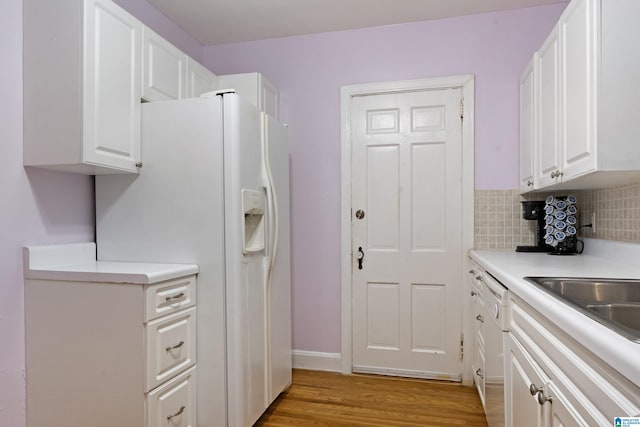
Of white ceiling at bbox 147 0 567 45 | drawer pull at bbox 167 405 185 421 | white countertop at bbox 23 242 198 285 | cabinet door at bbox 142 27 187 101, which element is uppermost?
white ceiling at bbox 147 0 567 45

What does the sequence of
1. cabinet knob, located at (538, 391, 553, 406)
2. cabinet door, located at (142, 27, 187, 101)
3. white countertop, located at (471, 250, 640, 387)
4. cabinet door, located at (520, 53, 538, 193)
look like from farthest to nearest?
cabinet door, located at (520, 53, 538, 193) → cabinet door, located at (142, 27, 187, 101) → cabinet knob, located at (538, 391, 553, 406) → white countertop, located at (471, 250, 640, 387)

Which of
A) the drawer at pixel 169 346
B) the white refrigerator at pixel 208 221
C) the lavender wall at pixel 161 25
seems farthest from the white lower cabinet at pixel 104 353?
the lavender wall at pixel 161 25

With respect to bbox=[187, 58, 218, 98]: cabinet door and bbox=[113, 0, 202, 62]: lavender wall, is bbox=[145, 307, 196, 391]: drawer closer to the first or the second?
bbox=[187, 58, 218, 98]: cabinet door

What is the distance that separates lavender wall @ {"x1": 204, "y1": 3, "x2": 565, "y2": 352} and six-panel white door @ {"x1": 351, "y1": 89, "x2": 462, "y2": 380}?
180 millimetres

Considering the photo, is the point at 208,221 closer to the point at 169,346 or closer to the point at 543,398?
the point at 169,346

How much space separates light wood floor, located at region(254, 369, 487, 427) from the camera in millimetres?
2342

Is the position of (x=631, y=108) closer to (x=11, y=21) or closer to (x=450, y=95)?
(x=450, y=95)

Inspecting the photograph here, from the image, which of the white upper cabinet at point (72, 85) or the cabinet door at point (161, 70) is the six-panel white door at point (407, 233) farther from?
the white upper cabinet at point (72, 85)

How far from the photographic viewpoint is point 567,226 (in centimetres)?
242

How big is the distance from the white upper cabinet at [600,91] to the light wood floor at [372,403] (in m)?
1.57

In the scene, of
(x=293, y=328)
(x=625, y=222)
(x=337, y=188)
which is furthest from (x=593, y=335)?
(x=293, y=328)

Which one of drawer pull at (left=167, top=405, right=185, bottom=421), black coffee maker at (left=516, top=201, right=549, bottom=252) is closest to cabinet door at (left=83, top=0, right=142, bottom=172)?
drawer pull at (left=167, top=405, right=185, bottom=421)

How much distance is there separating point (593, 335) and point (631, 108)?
1.15 meters

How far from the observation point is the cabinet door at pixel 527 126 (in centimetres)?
245
